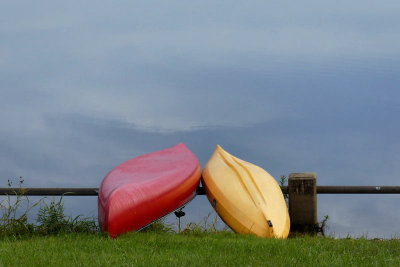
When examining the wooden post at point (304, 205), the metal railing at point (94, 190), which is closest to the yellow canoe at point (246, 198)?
the wooden post at point (304, 205)

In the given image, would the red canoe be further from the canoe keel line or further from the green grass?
the green grass

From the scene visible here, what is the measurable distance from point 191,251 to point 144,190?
1.39m

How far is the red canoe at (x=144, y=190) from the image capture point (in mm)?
5988

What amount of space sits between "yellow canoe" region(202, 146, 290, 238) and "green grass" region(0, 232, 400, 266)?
11.6 inches

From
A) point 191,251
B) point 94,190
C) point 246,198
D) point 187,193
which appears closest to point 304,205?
point 246,198

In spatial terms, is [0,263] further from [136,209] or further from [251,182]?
[251,182]

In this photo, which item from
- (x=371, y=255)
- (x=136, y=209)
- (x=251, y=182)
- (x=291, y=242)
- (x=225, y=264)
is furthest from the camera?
(x=251, y=182)

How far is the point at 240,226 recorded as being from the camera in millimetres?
6434

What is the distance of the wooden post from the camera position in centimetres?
688

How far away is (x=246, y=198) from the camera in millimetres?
6551

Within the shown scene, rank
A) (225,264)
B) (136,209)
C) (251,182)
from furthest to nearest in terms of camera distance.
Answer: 1. (251,182)
2. (136,209)
3. (225,264)

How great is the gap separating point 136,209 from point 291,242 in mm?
1811

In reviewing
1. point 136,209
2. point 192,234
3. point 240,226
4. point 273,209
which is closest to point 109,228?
Answer: point 136,209

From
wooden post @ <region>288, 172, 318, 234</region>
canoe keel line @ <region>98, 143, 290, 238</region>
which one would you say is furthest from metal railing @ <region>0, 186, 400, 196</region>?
canoe keel line @ <region>98, 143, 290, 238</region>
